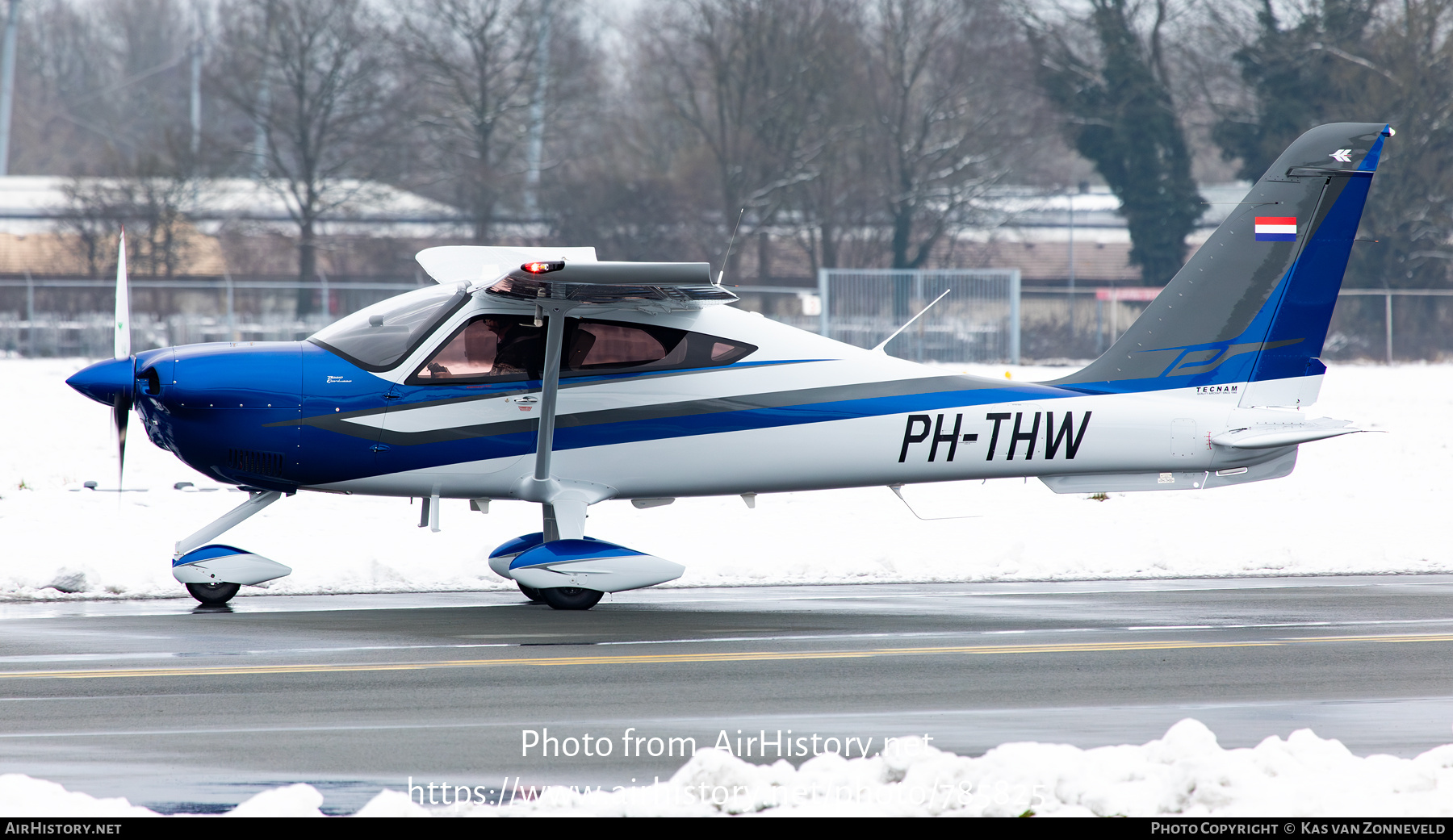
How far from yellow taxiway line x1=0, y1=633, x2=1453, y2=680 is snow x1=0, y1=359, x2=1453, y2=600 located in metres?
2.56

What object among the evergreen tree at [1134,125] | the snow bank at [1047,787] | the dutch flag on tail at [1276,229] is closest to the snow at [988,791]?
the snow bank at [1047,787]

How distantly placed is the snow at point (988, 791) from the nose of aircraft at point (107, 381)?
4.69m

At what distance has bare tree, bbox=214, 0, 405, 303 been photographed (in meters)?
40.4

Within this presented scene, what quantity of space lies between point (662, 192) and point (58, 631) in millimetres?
33600

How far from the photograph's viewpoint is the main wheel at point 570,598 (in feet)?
31.9

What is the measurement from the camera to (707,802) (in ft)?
15.7

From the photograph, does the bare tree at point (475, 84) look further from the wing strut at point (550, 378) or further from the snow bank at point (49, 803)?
the snow bank at point (49, 803)

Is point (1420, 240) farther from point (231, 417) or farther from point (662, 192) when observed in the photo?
point (231, 417)

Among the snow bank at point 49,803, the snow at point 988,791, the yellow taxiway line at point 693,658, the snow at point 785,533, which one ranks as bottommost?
the snow at point 785,533

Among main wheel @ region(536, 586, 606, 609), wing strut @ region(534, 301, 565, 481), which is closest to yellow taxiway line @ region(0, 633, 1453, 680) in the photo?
main wheel @ region(536, 586, 606, 609)

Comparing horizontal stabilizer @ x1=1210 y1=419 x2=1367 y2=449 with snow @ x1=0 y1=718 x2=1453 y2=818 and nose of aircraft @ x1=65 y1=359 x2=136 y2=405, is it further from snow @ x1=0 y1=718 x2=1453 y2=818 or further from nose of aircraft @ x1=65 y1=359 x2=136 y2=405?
nose of aircraft @ x1=65 y1=359 x2=136 y2=405

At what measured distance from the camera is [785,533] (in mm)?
12586

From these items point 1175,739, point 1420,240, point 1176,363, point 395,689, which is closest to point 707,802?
point 1175,739

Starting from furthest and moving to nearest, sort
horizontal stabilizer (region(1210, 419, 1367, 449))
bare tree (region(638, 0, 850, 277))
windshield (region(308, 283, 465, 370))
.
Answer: bare tree (region(638, 0, 850, 277)), horizontal stabilizer (region(1210, 419, 1367, 449)), windshield (region(308, 283, 465, 370))
